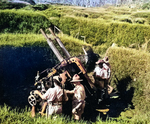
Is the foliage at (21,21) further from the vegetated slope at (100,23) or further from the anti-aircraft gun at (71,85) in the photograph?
the anti-aircraft gun at (71,85)

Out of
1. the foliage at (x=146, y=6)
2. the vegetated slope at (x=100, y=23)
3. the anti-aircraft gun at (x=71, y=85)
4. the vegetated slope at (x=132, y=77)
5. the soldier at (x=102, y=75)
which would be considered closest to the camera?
the anti-aircraft gun at (x=71, y=85)

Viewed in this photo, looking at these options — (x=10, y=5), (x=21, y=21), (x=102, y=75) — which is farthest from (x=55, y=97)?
(x=10, y=5)

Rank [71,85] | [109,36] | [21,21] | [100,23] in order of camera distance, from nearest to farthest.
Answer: [71,85]
[21,21]
[100,23]
[109,36]

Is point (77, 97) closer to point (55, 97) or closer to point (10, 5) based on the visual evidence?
point (55, 97)

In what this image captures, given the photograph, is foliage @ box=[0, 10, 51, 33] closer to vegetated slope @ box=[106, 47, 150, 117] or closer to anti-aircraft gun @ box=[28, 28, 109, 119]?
anti-aircraft gun @ box=[28, 28, 109, 119]

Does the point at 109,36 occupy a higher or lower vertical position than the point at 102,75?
higher

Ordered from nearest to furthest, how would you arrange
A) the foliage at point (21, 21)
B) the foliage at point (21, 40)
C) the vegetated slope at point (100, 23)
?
1. the foliage at point (21, 40)
2. the foliage at point (21, 21)
3. the vegetated slope at point (100, 23)

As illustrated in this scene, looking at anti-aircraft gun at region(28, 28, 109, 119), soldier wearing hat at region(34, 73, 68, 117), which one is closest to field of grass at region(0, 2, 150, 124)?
soldier wearing hat at region(34, 73, 68, 117)

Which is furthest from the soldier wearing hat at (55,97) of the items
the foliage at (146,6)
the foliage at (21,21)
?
the foliage at (146,6)

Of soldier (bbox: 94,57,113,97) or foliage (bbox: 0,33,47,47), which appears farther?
foliage (bbox: 0,33,47,47)

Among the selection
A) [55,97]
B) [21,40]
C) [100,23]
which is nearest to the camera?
[55,97]

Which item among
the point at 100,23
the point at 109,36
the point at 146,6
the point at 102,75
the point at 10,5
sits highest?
the point at 146,6

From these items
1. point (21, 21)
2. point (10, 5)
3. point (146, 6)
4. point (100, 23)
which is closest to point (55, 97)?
point (21, 21)

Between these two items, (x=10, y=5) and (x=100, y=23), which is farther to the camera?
(x=100, y=23)
